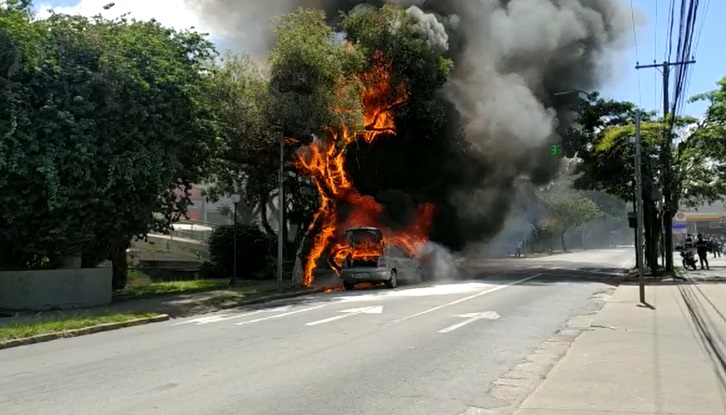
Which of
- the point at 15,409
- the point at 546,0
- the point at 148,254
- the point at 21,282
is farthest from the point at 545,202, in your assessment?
the point at 15,409

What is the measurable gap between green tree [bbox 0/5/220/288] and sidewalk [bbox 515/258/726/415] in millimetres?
10727

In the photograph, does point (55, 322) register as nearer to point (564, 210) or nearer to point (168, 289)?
point (168, 289)

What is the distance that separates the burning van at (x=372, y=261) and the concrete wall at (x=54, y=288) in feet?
26.4

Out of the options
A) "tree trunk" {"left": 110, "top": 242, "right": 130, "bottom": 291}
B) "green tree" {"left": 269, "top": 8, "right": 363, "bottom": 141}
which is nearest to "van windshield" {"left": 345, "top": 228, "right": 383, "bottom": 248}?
"green tree" {"left": 269, "top": 8, "right": 363, "bottom": 141}

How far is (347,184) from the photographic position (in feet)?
90.8

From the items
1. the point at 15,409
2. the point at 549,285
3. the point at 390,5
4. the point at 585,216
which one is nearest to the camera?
the point at 15,409

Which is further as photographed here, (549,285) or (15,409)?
(549,285)

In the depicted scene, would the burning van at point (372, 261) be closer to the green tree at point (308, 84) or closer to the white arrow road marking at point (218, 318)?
the green tree at point (308, 84)

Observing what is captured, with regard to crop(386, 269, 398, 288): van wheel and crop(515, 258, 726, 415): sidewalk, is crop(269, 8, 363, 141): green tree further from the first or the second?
crop(515, 258, 726, 415): sidewalk

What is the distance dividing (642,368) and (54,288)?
517 inches

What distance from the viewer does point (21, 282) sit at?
1528 cm

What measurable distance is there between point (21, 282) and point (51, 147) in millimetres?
3348

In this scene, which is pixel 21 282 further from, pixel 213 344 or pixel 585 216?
pixel 585 216

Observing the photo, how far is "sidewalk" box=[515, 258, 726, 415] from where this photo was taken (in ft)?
20.1
